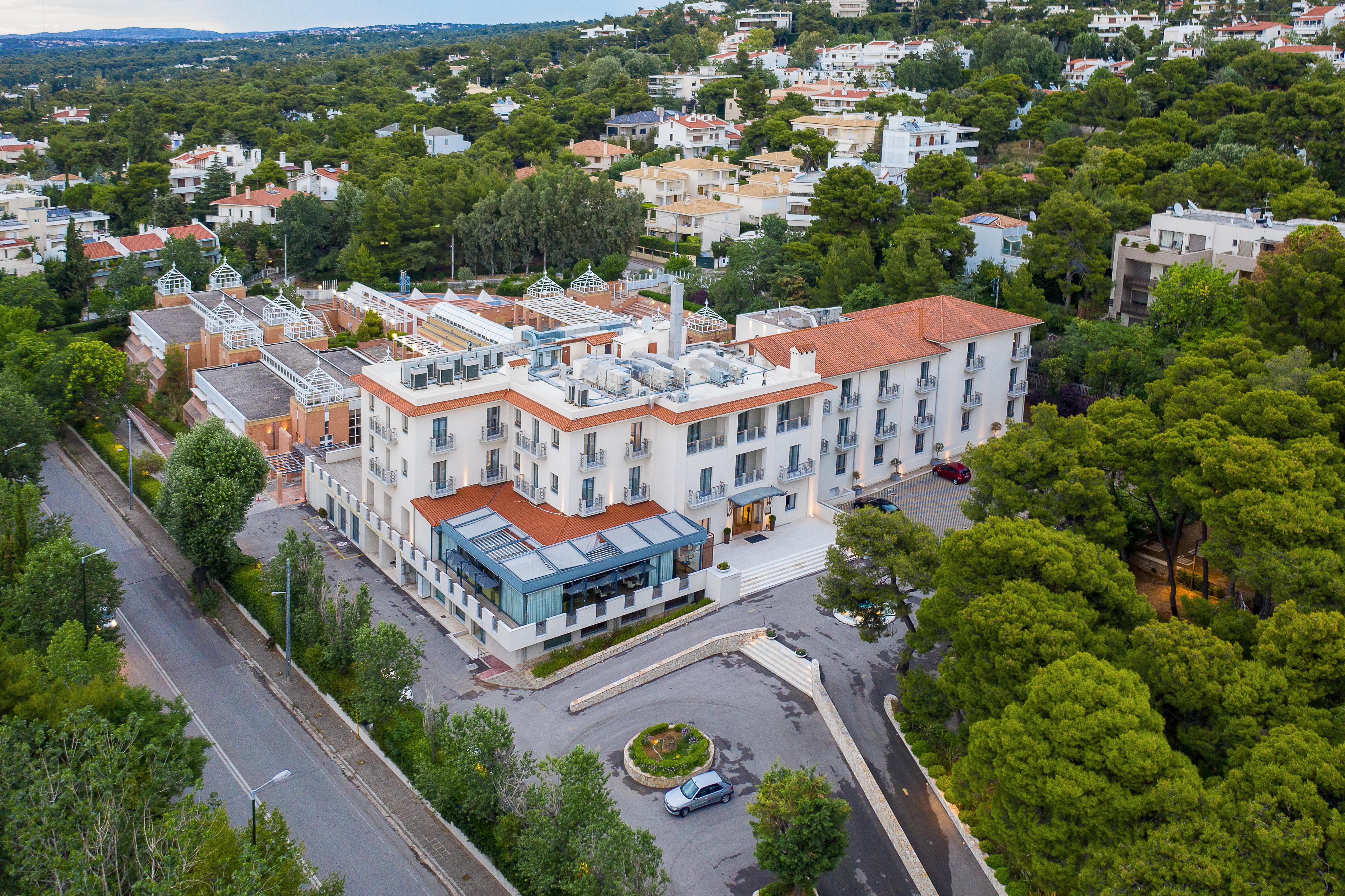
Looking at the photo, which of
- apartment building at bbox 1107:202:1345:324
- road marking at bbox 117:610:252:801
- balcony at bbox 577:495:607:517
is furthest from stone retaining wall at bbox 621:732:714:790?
apartment building at bbox 1107:202:1345:324

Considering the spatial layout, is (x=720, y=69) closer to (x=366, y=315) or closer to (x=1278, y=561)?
(x=366, y=315)

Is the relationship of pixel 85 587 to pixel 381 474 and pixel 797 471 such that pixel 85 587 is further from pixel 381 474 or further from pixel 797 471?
pixel 797 471

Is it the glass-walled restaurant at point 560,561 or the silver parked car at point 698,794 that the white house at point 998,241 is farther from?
the silver parked car at point 698,794

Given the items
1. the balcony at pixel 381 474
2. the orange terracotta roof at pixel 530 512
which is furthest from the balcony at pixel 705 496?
the balcony at pixel 381 474

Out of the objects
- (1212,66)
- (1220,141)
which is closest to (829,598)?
(1220,141)

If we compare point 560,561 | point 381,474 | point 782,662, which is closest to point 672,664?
point 782,662

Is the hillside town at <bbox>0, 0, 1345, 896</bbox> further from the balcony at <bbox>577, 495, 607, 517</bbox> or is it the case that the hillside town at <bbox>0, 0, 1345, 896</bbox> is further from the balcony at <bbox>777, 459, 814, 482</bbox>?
the balcony at <bbox>577, 495, 607, 517</bbox>
